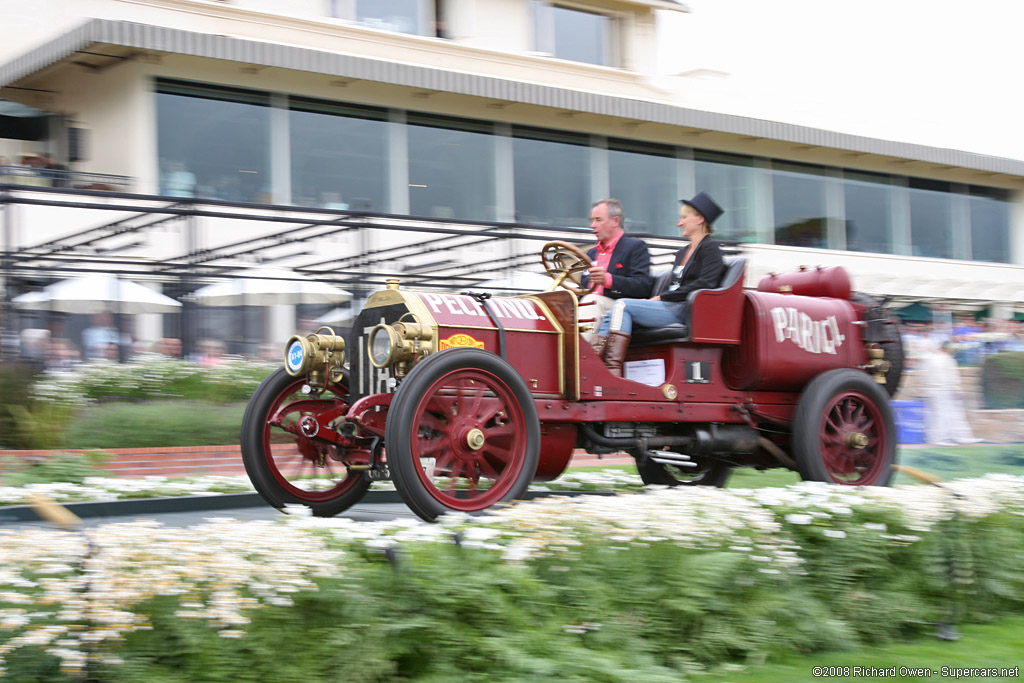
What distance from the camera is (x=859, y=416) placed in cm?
709

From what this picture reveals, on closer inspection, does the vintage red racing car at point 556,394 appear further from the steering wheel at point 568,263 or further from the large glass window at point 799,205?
the large glass window at point 799,205

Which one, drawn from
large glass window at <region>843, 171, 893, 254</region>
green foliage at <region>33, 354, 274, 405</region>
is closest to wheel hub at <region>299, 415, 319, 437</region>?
green foliage at <region>33, 354, 274, 405</region>

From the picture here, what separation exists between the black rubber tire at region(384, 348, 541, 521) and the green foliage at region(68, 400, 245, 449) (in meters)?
5.62

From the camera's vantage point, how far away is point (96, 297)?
14.7 m

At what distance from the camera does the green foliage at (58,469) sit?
24.5ft

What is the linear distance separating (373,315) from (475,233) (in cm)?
896

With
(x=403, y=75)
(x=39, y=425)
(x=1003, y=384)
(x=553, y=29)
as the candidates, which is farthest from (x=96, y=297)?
(x=553, y=29)

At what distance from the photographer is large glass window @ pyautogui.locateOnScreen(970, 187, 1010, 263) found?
3406 centimetres

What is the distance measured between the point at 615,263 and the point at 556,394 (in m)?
1.42

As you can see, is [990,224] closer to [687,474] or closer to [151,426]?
[687,474]

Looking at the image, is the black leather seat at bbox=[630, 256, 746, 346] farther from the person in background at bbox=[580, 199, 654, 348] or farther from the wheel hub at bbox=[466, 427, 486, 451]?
the wheel hub at bbox=[466, 427, 486, 451]

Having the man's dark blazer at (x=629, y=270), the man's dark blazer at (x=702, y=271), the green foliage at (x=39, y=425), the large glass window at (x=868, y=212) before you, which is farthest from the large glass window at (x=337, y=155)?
the large glass window at (x=868, y=212)

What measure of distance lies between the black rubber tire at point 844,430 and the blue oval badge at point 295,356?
3.15 meters

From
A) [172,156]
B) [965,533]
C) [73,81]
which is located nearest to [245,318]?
[172,156]
